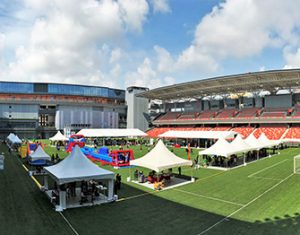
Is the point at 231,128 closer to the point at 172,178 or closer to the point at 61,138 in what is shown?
the point at 61,138

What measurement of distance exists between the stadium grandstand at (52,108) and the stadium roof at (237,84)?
2643 cm

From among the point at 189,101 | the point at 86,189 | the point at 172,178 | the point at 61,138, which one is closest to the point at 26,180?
the point at 86,189

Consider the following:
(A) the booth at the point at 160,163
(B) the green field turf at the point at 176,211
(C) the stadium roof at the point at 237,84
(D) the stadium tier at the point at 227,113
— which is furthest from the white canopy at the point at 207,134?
(A) the booth at the point at 160,163

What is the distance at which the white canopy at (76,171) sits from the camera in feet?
46.8

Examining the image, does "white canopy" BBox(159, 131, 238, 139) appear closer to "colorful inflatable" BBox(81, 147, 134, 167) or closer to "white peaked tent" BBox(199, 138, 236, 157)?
"white peaked tent" BBox(199, 138, 236, 157)

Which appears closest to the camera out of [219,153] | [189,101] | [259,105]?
[219,153]

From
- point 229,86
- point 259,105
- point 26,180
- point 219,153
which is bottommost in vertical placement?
point 26,180

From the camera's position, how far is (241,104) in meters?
66.4

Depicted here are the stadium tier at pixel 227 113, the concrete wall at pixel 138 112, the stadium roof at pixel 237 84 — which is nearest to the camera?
the stadium roof at pixel 237 84

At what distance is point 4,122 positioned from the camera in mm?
81562

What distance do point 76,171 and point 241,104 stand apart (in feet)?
192

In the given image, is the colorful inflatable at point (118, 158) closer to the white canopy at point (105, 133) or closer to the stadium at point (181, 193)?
the stadium at point (181, 193)

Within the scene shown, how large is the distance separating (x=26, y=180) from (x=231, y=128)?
156 ft

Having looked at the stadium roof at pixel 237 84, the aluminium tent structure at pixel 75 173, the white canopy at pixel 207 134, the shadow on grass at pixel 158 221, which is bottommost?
the shadow on grass at pixel 158 221
